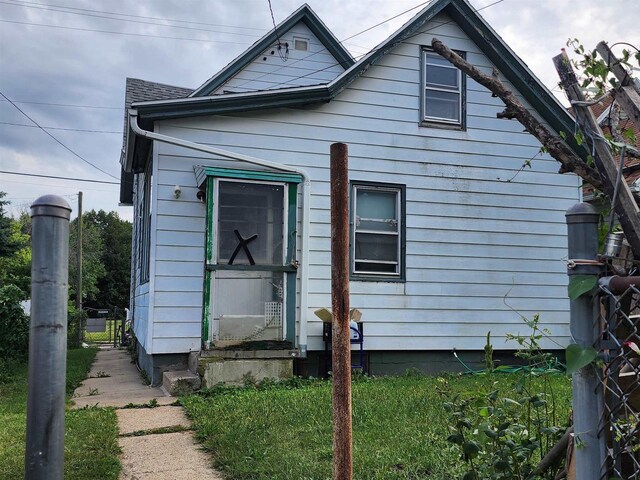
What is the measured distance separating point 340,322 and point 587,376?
2.69 feet

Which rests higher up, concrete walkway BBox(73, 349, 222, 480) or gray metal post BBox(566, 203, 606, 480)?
gray metal post BBox(566, 203, 606, 480)

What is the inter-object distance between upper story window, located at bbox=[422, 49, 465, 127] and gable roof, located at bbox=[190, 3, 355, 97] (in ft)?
11.7

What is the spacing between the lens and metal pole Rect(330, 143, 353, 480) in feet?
6.37

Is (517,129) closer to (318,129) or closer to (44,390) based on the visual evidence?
(318,129)

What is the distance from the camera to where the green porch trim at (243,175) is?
288 inches

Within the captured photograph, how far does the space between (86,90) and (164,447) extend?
1760cm

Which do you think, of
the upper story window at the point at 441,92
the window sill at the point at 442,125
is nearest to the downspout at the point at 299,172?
the window sill at the point at 442,125

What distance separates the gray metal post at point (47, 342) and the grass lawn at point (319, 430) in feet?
5.18

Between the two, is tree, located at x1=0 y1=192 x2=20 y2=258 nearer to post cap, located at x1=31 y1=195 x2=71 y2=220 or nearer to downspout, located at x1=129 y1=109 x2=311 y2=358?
downspout, located at x1=129 y1=109 x2=311 y2=358

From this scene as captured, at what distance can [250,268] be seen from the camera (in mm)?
A: 7441

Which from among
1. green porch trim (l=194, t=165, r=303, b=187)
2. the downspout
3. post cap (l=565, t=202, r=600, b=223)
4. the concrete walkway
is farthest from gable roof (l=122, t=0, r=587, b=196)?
post cap (l=565, t=202, r=600, b=223)

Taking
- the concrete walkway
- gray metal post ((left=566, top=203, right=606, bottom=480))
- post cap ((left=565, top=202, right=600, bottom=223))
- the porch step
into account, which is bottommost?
the concrete walkway

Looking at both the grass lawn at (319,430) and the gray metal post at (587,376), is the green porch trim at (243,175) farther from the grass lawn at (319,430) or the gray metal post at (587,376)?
the gray metal post at (587,376)

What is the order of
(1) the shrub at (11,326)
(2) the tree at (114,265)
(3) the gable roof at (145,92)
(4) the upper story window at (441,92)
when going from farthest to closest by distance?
(2) the tree at (114,265) → (1) the shrub at (11,326) → (3) the gable roof at (145,92) → (4) the upper story window at (441,92)
